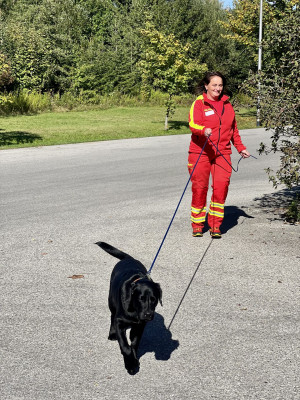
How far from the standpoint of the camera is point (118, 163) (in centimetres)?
1446

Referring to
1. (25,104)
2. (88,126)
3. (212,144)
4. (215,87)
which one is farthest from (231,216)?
(25,104)

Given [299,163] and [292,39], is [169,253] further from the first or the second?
[292,39]

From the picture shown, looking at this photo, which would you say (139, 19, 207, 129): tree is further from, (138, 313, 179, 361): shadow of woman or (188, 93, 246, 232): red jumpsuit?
(138, 313, 179, 361): shadow of woman

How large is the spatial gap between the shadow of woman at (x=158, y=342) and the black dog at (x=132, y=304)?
0.87 feet

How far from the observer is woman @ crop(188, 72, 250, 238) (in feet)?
22.6

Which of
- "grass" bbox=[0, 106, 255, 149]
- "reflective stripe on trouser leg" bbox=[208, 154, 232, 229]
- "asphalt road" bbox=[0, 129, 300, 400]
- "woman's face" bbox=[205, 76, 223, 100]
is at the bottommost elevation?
"grass" bbox=[0, 106, 255, 149]

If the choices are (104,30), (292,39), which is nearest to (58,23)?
(104,30)

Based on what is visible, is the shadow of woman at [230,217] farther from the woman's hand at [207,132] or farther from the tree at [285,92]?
the woman's hand at [207,132]

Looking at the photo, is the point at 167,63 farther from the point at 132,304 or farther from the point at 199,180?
the point at 132,304

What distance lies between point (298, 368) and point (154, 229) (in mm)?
4112

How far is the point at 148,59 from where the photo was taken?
22.5 m

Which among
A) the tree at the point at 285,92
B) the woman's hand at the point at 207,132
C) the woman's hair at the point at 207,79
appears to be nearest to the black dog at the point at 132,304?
the woman's hand at the point at 207,132

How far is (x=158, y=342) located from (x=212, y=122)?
11.1ft

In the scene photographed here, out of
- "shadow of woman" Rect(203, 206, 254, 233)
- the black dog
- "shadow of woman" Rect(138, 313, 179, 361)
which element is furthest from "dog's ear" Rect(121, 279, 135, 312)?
"shadow of woman" Rect(203, 206, 254, 233)
